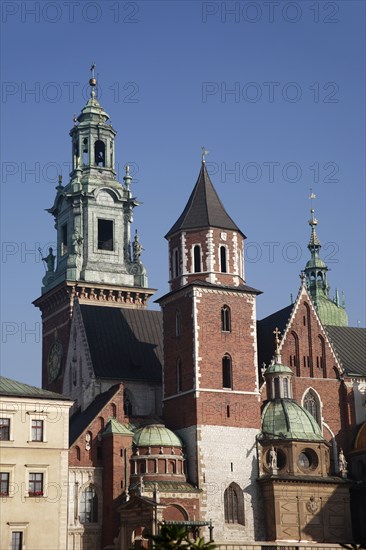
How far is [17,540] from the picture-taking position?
205 feet

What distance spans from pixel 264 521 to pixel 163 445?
775 cm

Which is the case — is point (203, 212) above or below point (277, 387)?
above

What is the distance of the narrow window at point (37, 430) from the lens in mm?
65188

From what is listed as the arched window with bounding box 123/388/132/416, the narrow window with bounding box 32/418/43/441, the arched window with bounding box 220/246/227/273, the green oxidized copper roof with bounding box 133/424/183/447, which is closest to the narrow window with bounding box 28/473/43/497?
the narrow window with bounding box 32/418/43/441

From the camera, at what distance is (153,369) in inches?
3093

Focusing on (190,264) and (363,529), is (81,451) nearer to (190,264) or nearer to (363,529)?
(190,264)

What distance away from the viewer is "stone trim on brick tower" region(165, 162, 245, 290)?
71.9 m

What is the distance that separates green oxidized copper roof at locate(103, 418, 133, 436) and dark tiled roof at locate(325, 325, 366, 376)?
17634mm

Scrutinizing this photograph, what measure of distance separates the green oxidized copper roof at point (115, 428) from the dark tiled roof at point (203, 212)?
13.3 meters

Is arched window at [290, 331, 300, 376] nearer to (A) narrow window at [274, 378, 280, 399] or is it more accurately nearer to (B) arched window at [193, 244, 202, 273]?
(A) narrow window at [274, 378, 280, 399]

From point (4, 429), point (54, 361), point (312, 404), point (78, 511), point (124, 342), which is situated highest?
point (54, 361)

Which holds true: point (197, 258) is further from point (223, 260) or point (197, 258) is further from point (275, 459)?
point (275, 459)

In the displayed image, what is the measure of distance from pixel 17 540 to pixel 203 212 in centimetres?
2464

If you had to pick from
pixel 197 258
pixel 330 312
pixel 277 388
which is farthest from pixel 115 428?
pixel 330 312
